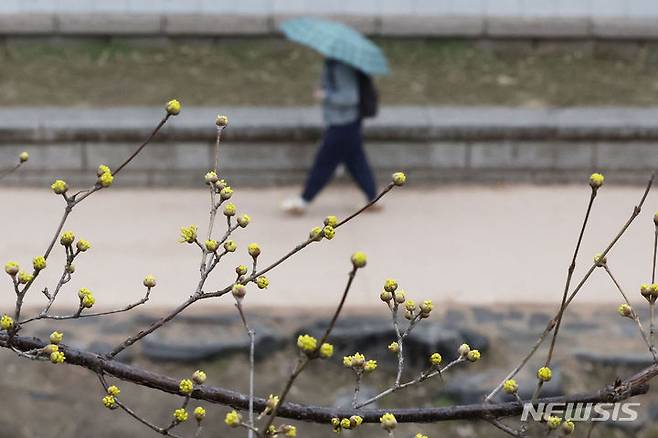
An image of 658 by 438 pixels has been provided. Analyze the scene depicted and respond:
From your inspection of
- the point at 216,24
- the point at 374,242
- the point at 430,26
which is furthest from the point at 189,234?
the point at 430,26

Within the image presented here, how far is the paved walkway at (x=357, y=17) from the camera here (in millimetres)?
10586

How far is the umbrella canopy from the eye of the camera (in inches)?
286

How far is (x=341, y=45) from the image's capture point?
7.32m

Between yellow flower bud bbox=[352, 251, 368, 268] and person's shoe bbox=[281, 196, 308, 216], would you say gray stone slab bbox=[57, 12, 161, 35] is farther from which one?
yellow flower bud bbox=[352, 251, 368, 268]

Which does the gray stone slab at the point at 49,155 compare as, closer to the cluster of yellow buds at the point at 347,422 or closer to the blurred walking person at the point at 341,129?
the blurred walking person at the point at 341,129

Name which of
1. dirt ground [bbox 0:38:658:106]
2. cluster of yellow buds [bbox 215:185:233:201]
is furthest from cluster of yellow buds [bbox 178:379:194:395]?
dirt ground [bbox 0:38:658:106]

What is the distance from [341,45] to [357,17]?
3.57m

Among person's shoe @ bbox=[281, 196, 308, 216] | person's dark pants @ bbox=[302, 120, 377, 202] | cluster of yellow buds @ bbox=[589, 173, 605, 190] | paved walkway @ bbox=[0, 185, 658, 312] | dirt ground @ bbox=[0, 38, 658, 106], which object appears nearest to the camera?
cluster of yellow buds @ bbox=[589, 173, 605, 190]

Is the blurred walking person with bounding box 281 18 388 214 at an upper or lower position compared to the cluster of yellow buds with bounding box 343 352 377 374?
lower

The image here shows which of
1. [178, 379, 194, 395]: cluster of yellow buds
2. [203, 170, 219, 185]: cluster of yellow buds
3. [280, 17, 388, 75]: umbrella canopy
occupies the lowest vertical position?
[280, 17, 388, 75]: umbrella canopy

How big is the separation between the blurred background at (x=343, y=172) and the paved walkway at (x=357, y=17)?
2 centimetres

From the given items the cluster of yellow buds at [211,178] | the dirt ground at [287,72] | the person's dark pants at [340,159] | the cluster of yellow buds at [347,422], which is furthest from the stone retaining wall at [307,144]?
the cluster of yellow buds at [347,422]

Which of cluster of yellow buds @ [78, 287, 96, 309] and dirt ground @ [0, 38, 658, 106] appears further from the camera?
dirt ground @ [0, 38, 658, 106]

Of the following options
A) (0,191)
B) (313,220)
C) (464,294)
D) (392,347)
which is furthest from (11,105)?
(392,347)
